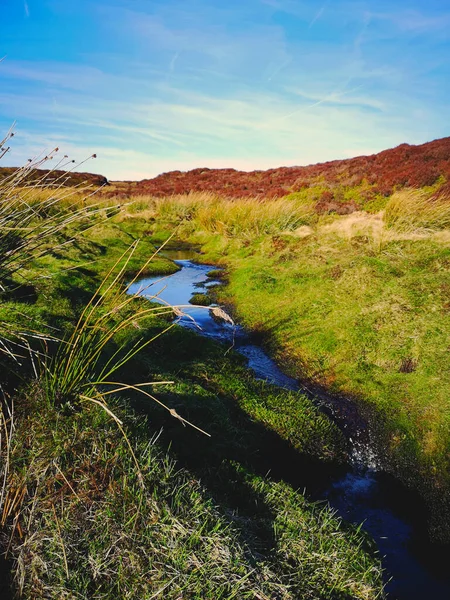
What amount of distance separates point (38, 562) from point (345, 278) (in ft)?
23.1

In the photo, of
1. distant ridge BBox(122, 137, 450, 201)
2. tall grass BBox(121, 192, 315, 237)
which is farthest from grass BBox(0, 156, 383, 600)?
distant ridge BBox(122, 137, 450, 201)

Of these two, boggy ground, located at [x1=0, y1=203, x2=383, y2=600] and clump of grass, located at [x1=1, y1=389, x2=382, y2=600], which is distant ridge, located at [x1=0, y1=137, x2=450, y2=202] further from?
clump of grass, located at [x1=1, y1=389, x2=382, y2=600]

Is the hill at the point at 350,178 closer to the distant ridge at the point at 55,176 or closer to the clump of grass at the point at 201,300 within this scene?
the distant ridge at the point at 55,176

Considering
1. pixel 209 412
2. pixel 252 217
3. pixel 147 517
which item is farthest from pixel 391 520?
pixel 252 217

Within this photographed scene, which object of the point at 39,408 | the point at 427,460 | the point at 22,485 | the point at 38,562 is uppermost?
the point at 39,408

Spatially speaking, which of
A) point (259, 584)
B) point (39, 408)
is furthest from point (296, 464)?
point (39, 408)

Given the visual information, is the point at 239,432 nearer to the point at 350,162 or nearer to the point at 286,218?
the point at 286,218

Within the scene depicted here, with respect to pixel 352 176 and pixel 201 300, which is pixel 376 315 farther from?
pixel 352 176

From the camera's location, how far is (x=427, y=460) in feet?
12.7

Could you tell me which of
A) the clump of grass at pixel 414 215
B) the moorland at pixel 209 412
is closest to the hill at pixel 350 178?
the clump of grass at pixel 414 215

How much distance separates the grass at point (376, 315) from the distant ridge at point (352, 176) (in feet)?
33.5

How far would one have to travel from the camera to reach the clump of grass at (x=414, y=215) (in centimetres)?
934

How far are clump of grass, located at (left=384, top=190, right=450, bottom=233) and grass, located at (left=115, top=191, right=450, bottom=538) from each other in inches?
1.1

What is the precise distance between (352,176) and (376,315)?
19948 mm
